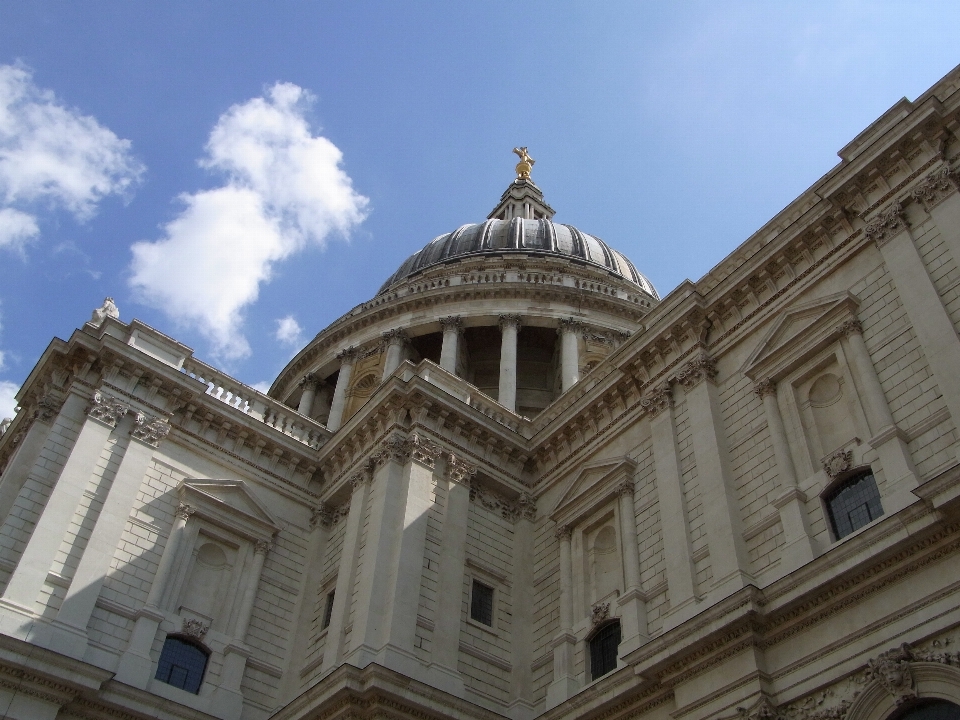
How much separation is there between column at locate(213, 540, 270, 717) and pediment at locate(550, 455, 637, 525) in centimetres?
707

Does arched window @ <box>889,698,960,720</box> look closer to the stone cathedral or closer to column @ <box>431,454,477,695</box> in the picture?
the stone cathedral

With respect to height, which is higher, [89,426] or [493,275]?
[493,275]

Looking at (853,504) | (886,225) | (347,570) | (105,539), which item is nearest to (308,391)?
(347,570)

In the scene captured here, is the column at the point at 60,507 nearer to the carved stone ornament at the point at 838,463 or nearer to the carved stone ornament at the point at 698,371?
the carved stone ornament at the point at 698,371

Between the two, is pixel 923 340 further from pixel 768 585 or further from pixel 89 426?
pixel 89 426

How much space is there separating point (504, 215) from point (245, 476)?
3555cm

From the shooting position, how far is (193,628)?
64.3 feet

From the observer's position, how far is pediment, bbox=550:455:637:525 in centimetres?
2034

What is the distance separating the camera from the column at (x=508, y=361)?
35406 mm

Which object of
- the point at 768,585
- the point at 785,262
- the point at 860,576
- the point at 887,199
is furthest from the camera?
the point at 785,262

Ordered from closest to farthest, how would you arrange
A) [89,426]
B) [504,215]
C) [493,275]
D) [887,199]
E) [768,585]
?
1. [768,585]
2. [887,199]
3. [89,426]
4. [493,275]
5. [504,215]

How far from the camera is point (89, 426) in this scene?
20.5 m

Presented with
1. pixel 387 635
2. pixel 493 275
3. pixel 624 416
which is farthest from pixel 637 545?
pixel 493 275

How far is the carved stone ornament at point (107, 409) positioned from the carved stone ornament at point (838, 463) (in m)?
15.1
